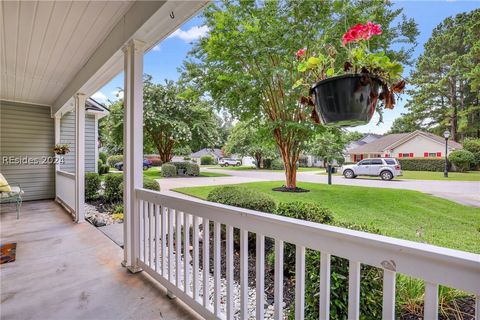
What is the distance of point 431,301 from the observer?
0.75 metres

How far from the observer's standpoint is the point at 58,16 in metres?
2.27

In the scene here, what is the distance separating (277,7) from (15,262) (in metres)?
4.15

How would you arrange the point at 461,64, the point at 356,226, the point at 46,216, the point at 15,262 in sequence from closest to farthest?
the point at 461,64
the point at 356,226
the point at 15,262
the point at 46,216

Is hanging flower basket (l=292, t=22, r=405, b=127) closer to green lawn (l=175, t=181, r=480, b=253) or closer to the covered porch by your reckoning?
the covered porch

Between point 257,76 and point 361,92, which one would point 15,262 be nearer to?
point 257,76

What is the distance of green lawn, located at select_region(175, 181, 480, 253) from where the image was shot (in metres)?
1.26

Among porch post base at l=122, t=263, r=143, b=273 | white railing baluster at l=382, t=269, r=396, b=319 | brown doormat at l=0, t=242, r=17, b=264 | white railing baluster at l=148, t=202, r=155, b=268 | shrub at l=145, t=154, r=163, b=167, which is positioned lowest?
brown doormat at l=0, t=242, r=17, b=264

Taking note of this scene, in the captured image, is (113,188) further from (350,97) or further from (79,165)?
(350,97)

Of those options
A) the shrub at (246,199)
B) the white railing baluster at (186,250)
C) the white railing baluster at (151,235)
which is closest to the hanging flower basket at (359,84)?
the white railing baluster at (186,250)

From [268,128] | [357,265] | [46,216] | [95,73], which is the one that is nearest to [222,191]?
[268,128]

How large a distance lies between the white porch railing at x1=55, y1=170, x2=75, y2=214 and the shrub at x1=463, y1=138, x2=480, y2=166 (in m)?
5.23

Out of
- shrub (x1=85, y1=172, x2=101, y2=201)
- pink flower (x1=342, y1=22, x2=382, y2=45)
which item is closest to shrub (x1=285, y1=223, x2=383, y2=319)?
pink flower (x1=342, y1=22, x2=382, y2=45)

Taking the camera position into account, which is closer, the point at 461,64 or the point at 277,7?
the point at 461,64

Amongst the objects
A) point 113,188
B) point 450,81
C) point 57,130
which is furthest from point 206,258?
point 57,130
